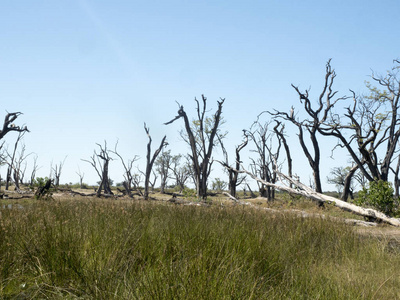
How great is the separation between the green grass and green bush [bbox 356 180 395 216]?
7.08 m

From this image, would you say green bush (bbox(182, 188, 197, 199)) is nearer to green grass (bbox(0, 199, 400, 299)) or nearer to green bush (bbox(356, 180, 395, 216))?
green bush (bbox(356, 180, 395, 216))

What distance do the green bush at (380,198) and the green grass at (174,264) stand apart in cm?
708

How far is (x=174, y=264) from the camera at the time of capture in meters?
3.79

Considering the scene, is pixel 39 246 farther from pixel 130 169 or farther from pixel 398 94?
pixel 130 169

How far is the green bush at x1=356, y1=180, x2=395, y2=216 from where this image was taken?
1318 centimetres

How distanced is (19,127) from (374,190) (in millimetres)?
24180

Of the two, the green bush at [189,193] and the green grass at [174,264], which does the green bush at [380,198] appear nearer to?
the green grass at [174,264]

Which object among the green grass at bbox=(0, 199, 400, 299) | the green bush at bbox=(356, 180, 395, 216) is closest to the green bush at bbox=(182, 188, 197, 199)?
the green bush at bbox=(356, 180, 395, 216)

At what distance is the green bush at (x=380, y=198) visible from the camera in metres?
13.2

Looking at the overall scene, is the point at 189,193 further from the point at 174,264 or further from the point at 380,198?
the point at 174,264

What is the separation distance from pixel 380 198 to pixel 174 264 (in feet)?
38.2

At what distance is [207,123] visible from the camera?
38062 millimetres

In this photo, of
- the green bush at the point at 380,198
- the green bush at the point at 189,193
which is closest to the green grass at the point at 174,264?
the green bush at the point at 380,198

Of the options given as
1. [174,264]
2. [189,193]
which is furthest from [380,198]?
[174,264]
